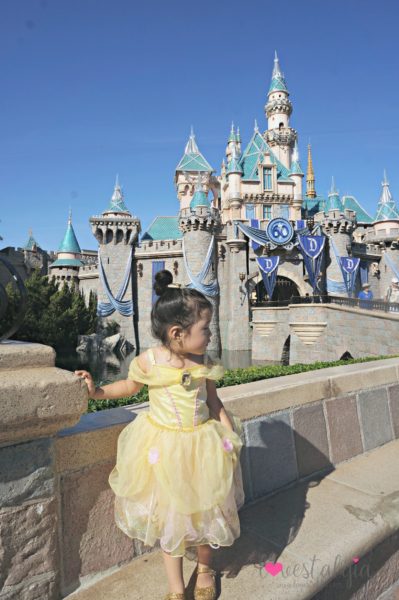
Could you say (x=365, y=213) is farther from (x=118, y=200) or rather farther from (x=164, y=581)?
(x=164, y=581)

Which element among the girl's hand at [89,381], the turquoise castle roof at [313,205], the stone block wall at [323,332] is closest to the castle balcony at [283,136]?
the turquoise castle roof at [313,205]

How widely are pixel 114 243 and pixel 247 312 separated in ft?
37.9

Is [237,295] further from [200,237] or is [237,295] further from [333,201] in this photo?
[333,201]

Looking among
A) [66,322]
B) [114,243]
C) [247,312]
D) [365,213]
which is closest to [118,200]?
[114,243]

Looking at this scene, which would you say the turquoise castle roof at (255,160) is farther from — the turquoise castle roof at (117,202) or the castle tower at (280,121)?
the turquoise castle roof at (117,202)

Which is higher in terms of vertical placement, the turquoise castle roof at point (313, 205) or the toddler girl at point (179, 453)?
the turquoise castle roof at point (313, 205)

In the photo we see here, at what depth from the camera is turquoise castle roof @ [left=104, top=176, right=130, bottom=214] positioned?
96.1 feet

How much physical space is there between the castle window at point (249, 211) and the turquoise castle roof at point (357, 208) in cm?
1478

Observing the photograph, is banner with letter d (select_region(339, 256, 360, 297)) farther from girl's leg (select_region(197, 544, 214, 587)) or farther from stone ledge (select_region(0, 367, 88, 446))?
stone ledge (select_region(0, 367, 88, 446))

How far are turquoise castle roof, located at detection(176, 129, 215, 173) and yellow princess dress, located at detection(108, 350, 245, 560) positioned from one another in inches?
1347

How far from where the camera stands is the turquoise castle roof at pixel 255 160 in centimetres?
2967

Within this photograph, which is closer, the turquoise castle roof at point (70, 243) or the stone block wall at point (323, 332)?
the stone block wall at point (323, 332)

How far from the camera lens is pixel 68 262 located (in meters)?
32.4

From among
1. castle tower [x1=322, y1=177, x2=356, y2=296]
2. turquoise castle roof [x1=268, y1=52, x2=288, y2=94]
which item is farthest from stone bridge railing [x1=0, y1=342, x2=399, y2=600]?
turquoise castle roof [x1=268, y1=52, x2=288, y2=94]
